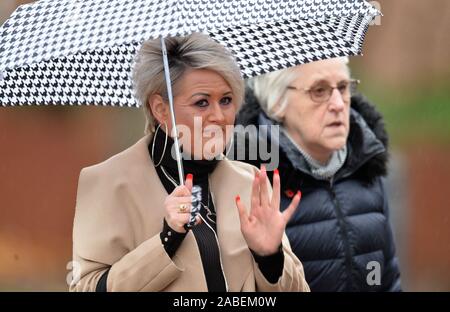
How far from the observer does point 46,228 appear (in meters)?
6.44

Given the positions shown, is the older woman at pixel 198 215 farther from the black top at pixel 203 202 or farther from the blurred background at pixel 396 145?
the blurred background at pixel 396 145

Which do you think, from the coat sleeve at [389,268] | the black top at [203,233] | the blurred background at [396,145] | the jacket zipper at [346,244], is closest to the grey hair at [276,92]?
the jacket zipper at [346,244]

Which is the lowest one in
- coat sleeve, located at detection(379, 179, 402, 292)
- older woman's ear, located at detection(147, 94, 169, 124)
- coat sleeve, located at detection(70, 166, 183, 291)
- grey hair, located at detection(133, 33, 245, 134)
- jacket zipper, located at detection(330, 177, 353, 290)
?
coat sleeve, located at detection(379, 179, 402, 292)

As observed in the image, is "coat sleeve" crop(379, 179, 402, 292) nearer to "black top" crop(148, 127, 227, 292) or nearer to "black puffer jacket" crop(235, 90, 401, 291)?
"black puffer jacket" crop(235, 90, 401, 291)

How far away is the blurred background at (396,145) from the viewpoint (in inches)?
252

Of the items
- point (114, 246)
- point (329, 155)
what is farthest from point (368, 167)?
point (114, 246)

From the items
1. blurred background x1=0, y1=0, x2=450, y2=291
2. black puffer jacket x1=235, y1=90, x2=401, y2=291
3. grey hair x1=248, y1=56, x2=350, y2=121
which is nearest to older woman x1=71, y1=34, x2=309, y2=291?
black puffer jacket x1=235, y1=90, x2=401, y2=291

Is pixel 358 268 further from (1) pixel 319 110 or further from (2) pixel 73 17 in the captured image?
(2) pixel 73 17

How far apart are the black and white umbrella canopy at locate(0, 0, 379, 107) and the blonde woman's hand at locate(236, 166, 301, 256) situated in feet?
1.72

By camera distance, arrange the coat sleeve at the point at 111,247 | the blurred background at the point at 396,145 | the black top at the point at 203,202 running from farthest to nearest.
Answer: the blurred background at the point at 396,145 → the black top at the point at 203,202 → the coat sleeve at the point at 111,247

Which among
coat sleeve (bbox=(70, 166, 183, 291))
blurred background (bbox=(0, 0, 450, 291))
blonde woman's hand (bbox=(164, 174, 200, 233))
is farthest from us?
blurred background (bbox=(0, 0, 450, 291))

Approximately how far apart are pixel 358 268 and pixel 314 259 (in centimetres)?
19

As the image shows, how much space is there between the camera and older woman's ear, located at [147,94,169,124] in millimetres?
3262

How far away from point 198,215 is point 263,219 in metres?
0.22
